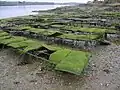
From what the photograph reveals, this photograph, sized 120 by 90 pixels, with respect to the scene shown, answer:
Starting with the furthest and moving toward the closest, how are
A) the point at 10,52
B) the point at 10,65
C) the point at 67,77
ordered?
1. the point at 10,52
2. the point at 10,65
3. the point at 67,77

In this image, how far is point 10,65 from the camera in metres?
16.4

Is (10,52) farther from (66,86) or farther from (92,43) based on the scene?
(66,86)

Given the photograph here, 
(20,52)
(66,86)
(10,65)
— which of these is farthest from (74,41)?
(66,86)

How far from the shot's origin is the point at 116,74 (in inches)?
545

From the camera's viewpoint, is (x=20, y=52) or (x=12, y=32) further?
(x=12, y=32)

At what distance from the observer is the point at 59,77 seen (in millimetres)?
13516

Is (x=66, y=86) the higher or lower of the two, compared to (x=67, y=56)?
lower

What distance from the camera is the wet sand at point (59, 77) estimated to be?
12.5 m

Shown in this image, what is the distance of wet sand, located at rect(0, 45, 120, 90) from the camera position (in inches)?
492

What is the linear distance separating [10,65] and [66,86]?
5819 mm

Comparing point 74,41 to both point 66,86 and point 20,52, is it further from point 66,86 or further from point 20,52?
point 66,86

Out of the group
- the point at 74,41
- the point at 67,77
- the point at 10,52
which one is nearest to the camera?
the point at 67,77

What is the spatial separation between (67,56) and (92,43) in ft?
21.4

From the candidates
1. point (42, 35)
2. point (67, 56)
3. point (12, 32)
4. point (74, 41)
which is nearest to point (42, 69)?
point (67, 56)
